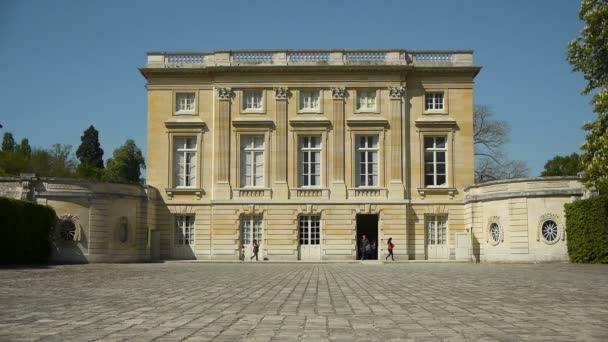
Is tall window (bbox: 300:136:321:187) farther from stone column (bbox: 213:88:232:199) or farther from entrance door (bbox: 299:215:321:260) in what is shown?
stone column (bbox: 213:88:232:199)

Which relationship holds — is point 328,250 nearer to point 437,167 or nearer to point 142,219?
point 437,167

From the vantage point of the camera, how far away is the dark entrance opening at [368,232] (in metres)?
40.0

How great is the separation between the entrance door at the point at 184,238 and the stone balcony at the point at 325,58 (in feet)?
29.1

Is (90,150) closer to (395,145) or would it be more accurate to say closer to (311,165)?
(311,165)

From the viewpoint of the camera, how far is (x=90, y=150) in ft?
253

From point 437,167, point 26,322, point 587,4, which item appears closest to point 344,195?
point 437,167

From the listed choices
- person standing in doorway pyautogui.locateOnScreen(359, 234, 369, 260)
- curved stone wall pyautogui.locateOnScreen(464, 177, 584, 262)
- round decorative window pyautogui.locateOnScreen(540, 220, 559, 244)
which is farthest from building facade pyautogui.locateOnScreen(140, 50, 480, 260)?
round decorative window pyautogui.locateOnScreen(540, 220, 559, 244)

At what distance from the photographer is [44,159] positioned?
223 ft

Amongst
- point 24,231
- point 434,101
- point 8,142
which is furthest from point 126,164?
point 24,231

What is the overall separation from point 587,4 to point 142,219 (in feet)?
79.7

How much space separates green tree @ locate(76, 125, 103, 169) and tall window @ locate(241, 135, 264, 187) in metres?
41.3

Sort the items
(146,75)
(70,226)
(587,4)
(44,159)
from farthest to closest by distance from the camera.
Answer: (44,159) → (146,75) → (70,226) → (587,4)

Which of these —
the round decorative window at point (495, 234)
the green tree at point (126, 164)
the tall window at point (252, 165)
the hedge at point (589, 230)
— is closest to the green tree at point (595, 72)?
the hedge at point (589, 230)

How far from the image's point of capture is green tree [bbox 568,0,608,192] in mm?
27359
